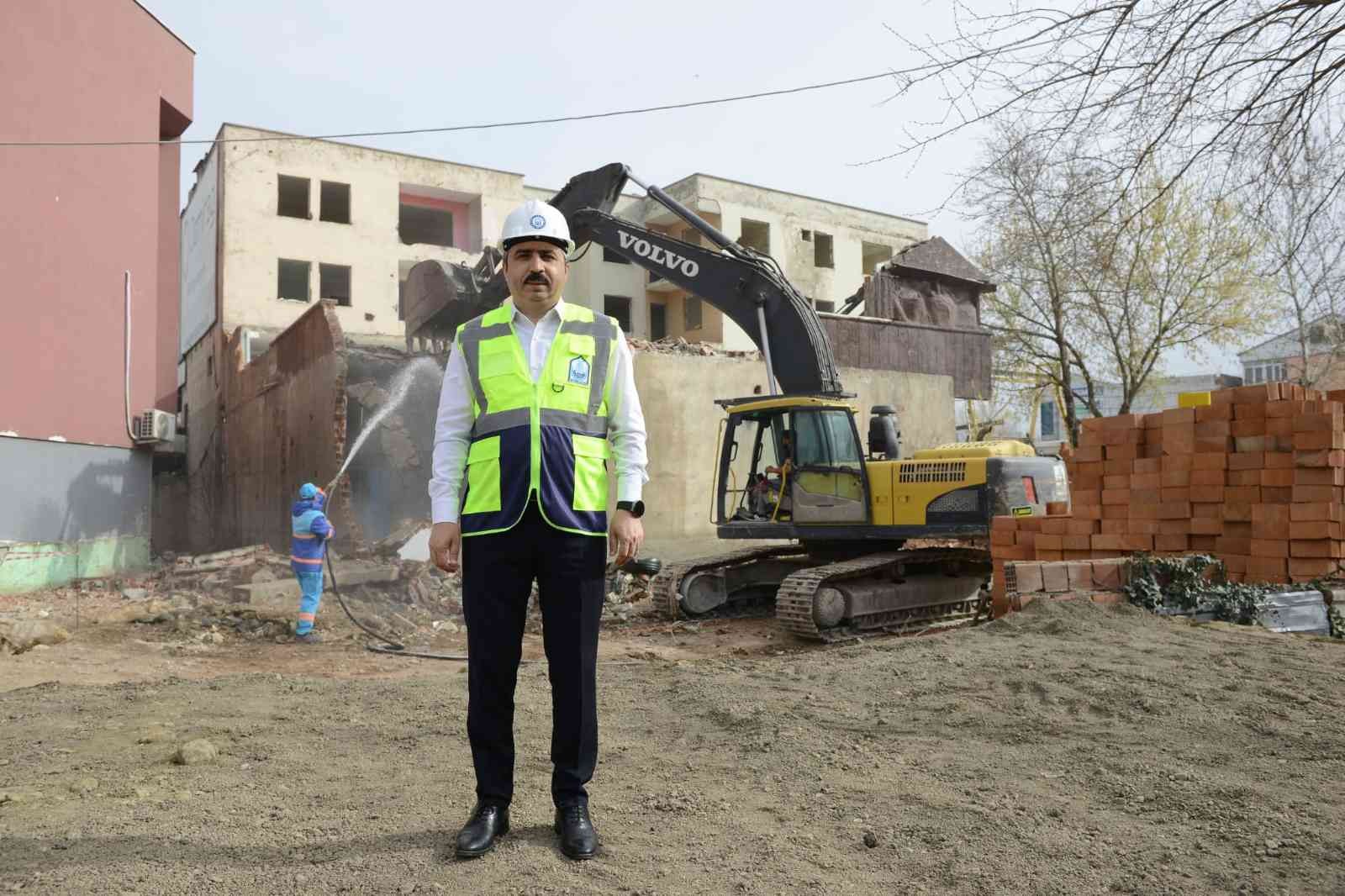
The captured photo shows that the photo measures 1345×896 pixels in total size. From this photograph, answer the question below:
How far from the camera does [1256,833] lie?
10.2 feet

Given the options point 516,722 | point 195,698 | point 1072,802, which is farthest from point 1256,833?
point 195,698

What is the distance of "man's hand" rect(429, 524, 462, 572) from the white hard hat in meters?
0.92

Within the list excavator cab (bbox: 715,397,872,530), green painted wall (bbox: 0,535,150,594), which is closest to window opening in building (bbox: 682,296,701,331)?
green painted wall (bbox: 0,535,150,594)

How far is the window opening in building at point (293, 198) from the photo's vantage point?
24.9 metres

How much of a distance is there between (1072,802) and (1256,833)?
57cm

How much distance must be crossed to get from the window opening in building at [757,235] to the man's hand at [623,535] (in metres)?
28.4

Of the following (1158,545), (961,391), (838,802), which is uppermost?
(961,391)

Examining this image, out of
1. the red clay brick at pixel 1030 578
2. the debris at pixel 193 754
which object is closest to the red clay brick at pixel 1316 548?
the red clay brick at pixel 1030 578

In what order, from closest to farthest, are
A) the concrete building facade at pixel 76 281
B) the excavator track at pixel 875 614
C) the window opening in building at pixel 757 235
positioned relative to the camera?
the excavator track at pixel 875 614 < the concrete building facade at pixel 76 281 < the window opening in building at pixel 757 235

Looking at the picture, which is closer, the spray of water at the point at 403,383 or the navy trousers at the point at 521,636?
the navy trousers at the point at 521,636

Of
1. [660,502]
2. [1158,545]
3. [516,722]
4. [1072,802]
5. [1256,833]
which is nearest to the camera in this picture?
[1256,833]

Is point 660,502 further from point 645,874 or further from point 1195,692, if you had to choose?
point 645,874

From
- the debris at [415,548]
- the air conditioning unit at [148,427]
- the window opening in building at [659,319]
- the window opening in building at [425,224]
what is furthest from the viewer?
the window opening in building at [659,319]

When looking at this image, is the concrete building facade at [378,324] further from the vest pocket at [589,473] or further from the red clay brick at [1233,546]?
the vest pocket at [589,473]
